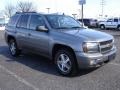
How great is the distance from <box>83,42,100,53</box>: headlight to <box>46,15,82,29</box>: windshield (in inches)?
57.2

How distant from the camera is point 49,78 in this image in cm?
662

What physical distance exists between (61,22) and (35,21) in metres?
0.94

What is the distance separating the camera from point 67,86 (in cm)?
590

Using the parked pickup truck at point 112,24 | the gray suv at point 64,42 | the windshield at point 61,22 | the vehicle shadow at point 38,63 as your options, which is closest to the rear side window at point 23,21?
the gray suv at point 64,42

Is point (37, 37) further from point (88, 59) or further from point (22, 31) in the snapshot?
point (88, 59)

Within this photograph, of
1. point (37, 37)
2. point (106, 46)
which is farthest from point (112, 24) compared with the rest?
point (106, 46)

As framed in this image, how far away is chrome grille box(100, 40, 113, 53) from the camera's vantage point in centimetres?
646

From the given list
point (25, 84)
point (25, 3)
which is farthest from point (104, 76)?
point (25, 3)

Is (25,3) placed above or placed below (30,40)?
above

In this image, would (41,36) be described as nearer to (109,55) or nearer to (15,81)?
(15,81)

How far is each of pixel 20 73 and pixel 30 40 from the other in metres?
1.37

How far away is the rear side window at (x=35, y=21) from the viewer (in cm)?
772

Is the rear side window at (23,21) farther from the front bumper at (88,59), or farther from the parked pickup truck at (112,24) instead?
the parked pickup truck at (112,24)

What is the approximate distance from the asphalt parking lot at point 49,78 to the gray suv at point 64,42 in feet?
1.26
